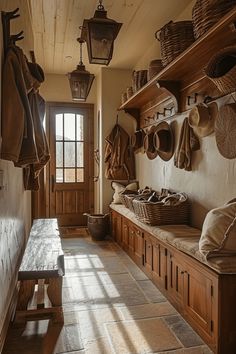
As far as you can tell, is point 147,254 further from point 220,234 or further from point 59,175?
point 59,175

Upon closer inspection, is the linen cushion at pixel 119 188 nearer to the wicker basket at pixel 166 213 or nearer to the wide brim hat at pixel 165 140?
the wide brim hat at pixel 165 140

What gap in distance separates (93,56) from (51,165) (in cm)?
347

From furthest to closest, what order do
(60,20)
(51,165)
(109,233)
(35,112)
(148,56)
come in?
(51,165), (109,233), (148,56), (60,20), (35,112)

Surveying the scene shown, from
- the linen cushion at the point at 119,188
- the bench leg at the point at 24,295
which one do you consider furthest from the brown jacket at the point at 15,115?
the linen cushion at the point at 119,188

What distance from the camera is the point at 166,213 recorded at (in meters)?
3.12

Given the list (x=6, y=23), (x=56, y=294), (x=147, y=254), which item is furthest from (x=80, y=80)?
(x=56, y=294)

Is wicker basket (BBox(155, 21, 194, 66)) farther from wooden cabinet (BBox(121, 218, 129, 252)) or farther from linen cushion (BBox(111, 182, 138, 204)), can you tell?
linen cushion (BBox(111, 182, 138, 204))

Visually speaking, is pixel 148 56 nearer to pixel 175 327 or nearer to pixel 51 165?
pixel 51 165

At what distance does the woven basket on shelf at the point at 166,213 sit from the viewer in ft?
10.2

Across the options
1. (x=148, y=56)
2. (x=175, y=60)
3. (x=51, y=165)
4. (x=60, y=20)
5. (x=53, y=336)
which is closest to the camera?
(x=53, y=336)

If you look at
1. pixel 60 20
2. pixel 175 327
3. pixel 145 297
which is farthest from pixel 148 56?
pixel 175 327

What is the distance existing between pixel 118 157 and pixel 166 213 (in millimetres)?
2313

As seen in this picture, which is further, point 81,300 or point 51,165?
point 51,165

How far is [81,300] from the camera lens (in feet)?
9.25
